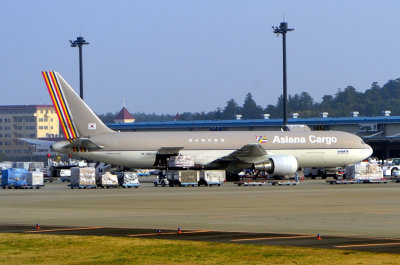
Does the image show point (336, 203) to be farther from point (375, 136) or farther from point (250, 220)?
point (375, 136)

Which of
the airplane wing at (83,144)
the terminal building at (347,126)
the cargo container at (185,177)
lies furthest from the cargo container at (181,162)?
the terminal building at (347,126)

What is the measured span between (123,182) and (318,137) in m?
19.6

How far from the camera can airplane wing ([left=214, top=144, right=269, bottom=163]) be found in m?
63.9

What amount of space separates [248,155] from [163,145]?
6749 millimetres

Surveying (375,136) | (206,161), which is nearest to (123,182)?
(206,161)

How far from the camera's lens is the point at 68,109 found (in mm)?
63719

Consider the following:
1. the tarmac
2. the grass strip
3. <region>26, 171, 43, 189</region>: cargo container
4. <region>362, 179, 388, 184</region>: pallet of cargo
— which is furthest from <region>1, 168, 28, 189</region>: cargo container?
the grass strip

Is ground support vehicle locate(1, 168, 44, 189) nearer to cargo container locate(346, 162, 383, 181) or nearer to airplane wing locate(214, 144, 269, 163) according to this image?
airplane wing locate(214, 144, 269, 163)

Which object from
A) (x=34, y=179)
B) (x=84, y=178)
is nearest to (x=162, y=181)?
(x=84, y=178)

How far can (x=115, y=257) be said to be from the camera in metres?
18.6

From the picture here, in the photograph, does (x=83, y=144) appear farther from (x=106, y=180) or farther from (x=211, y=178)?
(x=211, y=178)

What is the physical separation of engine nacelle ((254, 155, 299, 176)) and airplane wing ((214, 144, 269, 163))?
151 centimetres

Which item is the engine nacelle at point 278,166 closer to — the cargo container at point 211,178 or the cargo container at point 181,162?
the cargo container at point 181,162

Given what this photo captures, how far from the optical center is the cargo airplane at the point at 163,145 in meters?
63.0
